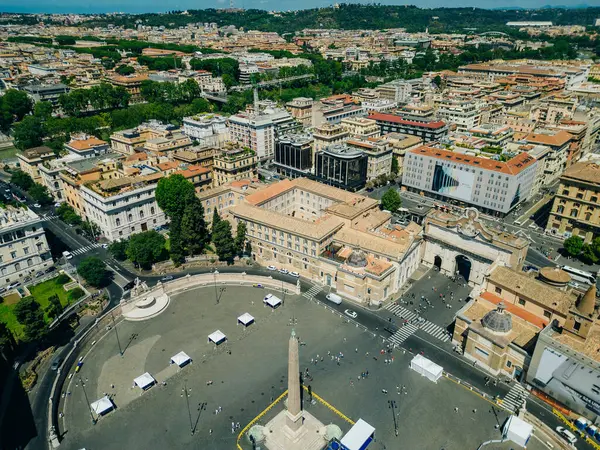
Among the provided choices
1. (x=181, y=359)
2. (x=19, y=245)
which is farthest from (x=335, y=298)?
(x=19, y=245)

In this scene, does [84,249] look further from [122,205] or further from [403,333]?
[403,333]

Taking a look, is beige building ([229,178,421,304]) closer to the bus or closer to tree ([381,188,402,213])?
tree ([381,188,402,213])

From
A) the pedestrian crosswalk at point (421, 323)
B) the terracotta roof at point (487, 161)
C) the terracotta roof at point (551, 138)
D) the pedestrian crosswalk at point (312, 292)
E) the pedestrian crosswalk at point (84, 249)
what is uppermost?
the terracotta roof at point (551, 138)

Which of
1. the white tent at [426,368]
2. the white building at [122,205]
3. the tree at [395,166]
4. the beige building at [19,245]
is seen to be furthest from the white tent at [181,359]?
the tree at [395,166]

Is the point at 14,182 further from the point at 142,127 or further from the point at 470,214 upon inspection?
the point at 470,214

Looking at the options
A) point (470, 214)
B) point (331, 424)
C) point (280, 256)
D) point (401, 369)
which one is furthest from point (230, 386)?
point (470, 214)

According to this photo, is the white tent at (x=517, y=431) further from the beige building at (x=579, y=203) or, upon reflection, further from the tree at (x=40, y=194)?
the tree at (x=40, y=194)
